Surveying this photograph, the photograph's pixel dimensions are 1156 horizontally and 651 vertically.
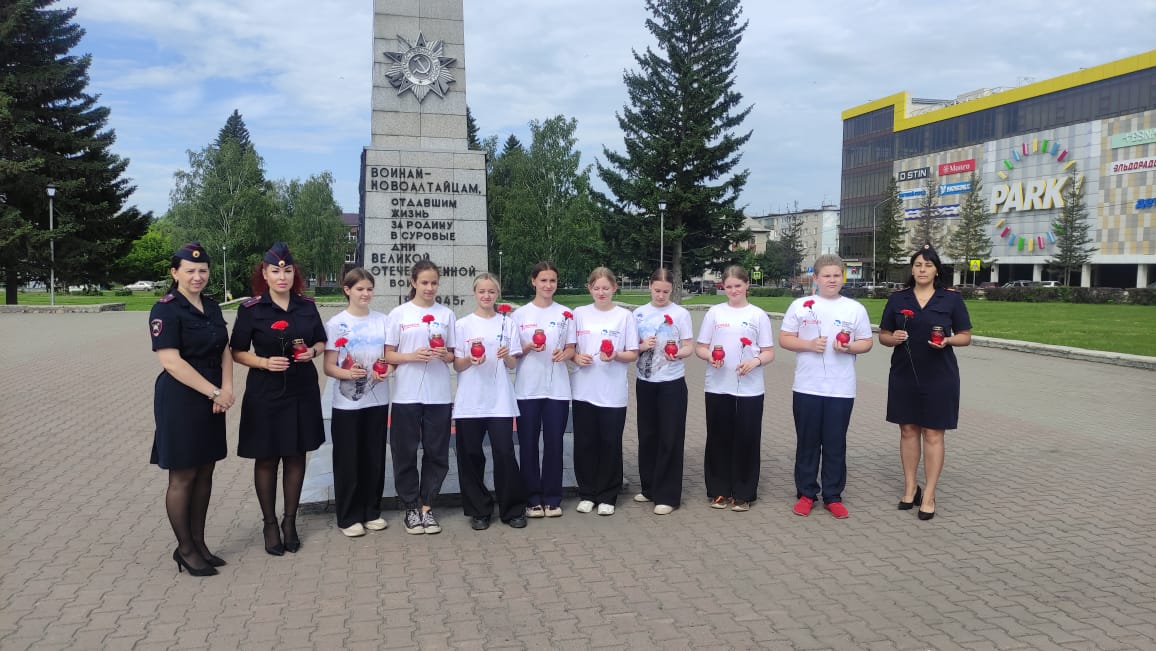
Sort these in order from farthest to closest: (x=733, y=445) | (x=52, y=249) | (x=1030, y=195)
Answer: (x=1030, y=195)
(x=52, y=249)
(x=733, y=445)

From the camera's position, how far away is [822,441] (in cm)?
567

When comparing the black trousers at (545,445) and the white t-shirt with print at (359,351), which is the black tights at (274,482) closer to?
the white t-shirt with print at (359,351)

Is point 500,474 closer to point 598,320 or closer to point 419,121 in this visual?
point 598,320

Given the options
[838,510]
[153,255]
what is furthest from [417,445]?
[153,255]

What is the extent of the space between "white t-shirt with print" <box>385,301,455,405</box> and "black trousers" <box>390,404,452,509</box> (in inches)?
2.9

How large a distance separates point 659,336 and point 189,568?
3324mm

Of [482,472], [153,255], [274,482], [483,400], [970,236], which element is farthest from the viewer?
[153,255]

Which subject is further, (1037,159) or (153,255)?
(153,255)

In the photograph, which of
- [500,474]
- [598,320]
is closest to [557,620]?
[500,474]

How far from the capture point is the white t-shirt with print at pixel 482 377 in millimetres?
5184

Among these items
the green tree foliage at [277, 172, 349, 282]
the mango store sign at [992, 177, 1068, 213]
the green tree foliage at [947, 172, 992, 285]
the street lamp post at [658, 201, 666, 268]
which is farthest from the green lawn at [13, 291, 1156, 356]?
the green tree foliage at [277, 172, 349, 282]

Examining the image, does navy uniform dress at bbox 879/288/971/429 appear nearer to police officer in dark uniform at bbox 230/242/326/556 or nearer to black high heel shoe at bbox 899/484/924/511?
black high heel shoe at bbox 899/484/924/511

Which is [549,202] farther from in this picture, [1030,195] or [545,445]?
[545,445]

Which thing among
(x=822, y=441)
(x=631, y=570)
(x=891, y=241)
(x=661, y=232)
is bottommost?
(x=631, y=570)
